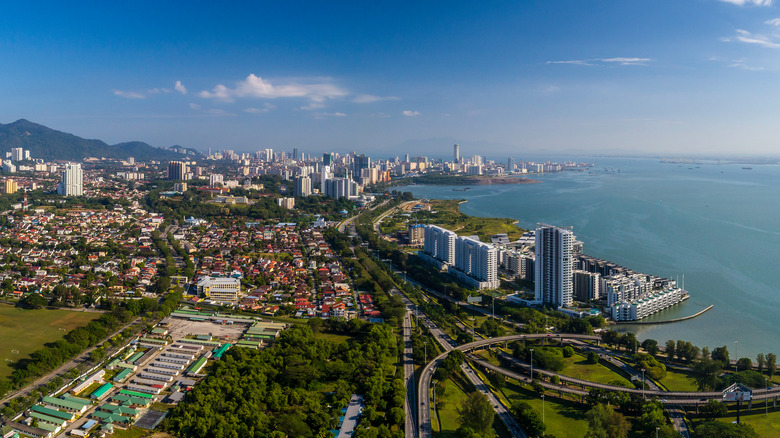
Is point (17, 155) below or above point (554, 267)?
above

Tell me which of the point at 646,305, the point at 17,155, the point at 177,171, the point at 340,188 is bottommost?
the point at 646,305

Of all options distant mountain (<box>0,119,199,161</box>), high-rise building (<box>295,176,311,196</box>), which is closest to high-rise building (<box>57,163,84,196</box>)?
high-rise building (<box>295,176,311,196</box>)

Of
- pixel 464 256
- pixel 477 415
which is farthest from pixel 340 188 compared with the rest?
pixel 477 415

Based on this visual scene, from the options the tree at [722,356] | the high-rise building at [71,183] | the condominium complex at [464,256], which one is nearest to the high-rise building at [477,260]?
the condominium complex at [464,256]

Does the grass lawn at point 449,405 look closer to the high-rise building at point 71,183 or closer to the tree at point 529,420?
the tree at point 529,420

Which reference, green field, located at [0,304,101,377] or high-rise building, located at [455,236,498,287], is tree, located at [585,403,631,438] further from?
green field, located at [0,304,101,377]

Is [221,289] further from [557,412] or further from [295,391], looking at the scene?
[557,412]
